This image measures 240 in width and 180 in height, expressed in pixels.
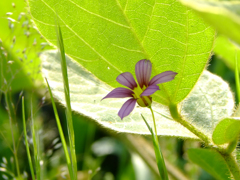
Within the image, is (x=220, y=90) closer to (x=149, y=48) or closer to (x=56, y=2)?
(x=149, y=48)

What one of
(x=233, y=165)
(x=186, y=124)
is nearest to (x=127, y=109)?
(x=186, y=124)

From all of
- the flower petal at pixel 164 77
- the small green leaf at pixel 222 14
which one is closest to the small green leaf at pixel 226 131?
the flower petal at pixel 164 77

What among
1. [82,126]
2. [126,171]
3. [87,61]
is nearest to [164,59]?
[87,61]

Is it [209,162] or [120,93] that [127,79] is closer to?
[120,93]

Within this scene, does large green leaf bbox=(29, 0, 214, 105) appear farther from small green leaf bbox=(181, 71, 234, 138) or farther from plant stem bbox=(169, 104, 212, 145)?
small green leaf bbox=(181, 71, 234, 138)

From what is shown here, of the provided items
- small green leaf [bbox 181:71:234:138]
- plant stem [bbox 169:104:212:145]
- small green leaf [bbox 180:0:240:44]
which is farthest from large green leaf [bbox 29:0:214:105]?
small green leaf [bbox 180:0:240:44]

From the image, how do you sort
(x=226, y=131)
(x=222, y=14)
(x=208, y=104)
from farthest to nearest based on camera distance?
(x=208, y=104)
(x=226, y=131)
(x=222, y=14)
